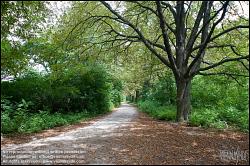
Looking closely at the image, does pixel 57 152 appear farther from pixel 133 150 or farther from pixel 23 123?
pixel 23 123

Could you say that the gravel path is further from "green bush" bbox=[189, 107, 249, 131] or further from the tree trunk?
the tree trunk

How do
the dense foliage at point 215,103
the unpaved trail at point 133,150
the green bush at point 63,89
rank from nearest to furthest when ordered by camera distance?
the unpaved trail at point 133,150 → the dense foliage at point 215,103 → the green bush at point 63,89

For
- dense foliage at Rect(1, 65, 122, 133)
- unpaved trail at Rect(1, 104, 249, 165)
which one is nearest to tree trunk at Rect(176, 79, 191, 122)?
unpaved trail at Rect(1, 104, 249, 165)

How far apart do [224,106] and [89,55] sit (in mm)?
8740

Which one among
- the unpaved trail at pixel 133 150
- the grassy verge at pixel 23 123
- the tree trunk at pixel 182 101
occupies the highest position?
the tree trunk at pixel 182 101

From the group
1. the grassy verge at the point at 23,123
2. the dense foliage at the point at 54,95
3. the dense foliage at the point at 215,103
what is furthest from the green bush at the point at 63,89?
the dense foliage at the point at 215,103

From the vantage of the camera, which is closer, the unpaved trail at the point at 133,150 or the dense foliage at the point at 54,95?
the unpaved trail at the point at 133,150

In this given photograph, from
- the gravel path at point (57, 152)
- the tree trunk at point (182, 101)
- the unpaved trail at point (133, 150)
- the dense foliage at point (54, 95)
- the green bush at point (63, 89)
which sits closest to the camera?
the gravel path at point (57, 152)

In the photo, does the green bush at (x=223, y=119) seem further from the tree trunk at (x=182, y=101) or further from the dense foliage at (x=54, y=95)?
the dense foliage at (x=54, y=95)

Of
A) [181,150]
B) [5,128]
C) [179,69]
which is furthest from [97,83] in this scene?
[181,150]

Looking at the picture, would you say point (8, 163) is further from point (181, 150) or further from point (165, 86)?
point (165, 86)

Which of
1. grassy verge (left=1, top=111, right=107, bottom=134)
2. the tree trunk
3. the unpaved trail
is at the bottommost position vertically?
the unpaved trail

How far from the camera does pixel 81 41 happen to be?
1795 cm

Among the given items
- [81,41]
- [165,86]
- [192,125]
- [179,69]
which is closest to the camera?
[192,125]
